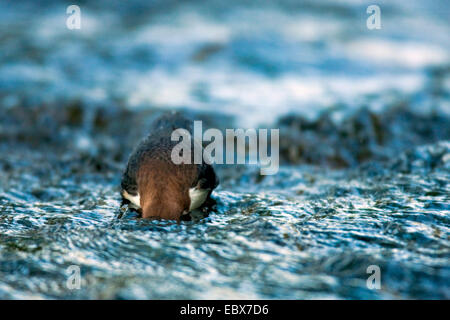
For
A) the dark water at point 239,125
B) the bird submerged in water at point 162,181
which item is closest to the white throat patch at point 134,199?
the bird submerged in water at point 162,181

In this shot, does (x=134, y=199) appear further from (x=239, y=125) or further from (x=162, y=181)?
(x=239, y=125)

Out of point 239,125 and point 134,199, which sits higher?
point 239,125

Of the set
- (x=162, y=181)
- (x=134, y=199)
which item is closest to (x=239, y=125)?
(x=134, y=199)

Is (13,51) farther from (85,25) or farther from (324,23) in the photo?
(324,23)

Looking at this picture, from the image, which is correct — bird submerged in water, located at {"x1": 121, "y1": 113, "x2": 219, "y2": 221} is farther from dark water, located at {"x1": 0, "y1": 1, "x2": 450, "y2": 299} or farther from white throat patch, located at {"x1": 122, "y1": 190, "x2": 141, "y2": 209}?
dark water, located at {"x1": 0, "y1": 1, "x2": 450, "y2": 299}

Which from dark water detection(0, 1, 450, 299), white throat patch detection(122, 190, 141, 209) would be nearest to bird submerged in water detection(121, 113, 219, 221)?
white throat patch detection(122, 190, 141, 209)

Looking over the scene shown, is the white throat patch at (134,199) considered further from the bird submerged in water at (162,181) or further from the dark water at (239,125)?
the dark water at (239,125)

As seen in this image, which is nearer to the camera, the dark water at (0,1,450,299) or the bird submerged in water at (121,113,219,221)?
the dark water at (0,1,450,299)
